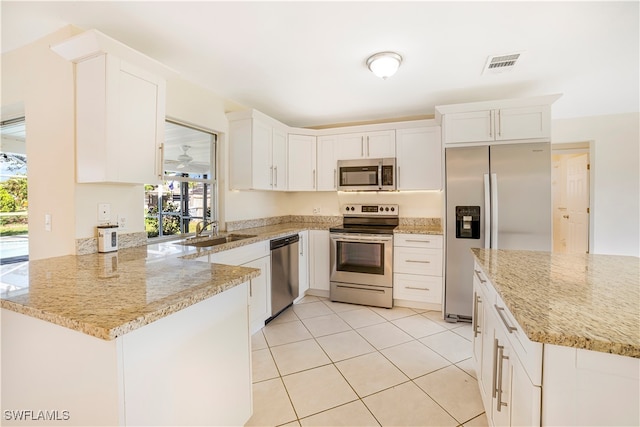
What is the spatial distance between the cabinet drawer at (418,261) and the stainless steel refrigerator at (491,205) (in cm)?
20

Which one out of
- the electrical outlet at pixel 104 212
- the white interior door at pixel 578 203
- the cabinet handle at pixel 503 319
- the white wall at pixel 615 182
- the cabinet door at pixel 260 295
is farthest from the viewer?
the white interior door at pixel 578 203

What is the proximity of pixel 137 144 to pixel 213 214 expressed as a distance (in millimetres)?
1352

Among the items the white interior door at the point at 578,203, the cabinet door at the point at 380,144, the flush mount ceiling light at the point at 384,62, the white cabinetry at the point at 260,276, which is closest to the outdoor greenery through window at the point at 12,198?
the white cabinetry at the point at 260,276

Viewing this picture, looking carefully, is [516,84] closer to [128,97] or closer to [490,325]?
[490,325]

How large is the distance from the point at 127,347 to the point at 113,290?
34cm

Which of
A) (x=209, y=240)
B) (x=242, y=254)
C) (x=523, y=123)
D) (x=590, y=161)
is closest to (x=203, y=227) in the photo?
(x=209, y=240)

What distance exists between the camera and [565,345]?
0.77 metres

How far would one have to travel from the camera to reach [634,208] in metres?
3.63

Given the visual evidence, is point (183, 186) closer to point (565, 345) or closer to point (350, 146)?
point (350, 146)

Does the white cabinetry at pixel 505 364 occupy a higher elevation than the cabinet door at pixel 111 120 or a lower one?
lower

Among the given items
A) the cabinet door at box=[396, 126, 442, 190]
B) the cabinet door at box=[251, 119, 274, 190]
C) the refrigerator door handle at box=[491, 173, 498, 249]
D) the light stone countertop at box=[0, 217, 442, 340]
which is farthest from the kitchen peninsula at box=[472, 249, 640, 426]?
the cabinet door at box=[251, 119, 274, 190]

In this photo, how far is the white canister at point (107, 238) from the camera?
1.90 m

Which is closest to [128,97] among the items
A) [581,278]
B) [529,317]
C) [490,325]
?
[529,317]

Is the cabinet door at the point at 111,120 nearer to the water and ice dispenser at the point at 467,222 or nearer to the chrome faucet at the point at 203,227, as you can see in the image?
the chrome faucet at the point at 203,227
